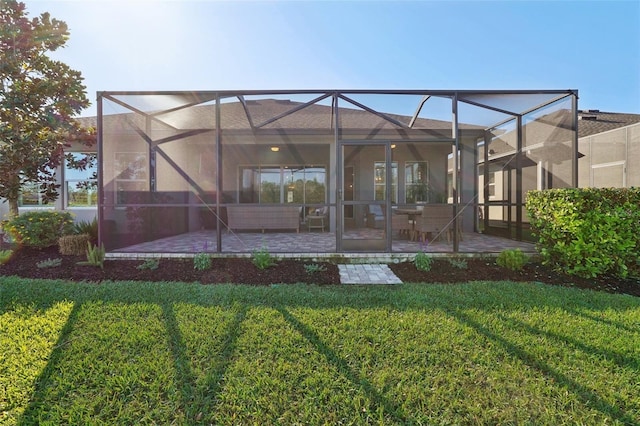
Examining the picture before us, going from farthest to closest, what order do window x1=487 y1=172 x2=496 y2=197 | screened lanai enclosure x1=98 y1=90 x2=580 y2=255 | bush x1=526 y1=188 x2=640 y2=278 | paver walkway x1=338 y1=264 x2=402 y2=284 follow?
window x1=487 y1=172 x2=496 y2=197
screened lanai enclosure x1=98 y1=90 x2=580 y2=255
paver walkway x1=338 y1=264 x2=402 y2=284
bush x1=526 y1=188 x2=640 y2=278

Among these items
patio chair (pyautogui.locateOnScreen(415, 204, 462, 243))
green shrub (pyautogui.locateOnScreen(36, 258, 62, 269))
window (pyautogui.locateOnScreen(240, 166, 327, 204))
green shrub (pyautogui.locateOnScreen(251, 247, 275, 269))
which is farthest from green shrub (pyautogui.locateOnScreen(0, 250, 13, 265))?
patio chair (pyautogui.locateOnScreen(415, 204, 462, 243))

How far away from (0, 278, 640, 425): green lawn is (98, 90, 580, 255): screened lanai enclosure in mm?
2428

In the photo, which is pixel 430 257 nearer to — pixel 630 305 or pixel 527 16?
pixel 630 305

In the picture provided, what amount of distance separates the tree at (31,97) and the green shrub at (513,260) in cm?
946

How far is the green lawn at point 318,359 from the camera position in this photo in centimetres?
177

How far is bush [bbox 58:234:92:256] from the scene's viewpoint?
18.7ft

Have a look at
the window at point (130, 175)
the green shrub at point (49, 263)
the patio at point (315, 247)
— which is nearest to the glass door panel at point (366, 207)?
the patio at point (315, 247)

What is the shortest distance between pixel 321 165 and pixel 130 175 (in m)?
6.07

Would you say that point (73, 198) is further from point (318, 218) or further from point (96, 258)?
point (318, 218)

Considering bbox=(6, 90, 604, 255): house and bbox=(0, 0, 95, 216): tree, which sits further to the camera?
bbox=(0, 0, 95, 216): tree

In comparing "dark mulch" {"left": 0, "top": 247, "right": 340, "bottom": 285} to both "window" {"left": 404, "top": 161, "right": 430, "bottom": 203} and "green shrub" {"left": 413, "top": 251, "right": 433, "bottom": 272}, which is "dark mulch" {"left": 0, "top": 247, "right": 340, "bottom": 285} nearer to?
"green shrub" {"left": 413, "top": 251, "right": 433, "bottom": 272}

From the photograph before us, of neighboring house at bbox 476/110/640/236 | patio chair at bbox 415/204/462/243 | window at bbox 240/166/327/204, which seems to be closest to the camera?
neighboring house at bbox 476/110/640/236

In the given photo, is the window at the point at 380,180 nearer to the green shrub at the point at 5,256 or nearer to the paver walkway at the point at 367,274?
the paver walkway at the point at 367,274

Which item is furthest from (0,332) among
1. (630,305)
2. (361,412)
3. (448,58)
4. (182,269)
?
(448,58)
